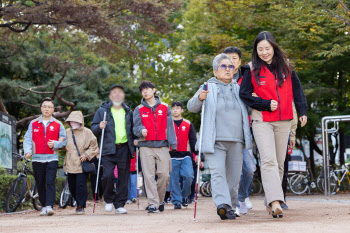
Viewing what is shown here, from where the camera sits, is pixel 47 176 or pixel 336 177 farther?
pixel 336 177

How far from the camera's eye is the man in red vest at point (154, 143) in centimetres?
922

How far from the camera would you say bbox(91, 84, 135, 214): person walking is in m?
9.51

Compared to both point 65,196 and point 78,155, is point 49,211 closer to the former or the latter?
point 78,155

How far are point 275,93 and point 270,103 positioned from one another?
0.21 metres

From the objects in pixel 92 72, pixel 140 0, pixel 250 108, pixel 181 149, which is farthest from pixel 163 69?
pixel 250 108

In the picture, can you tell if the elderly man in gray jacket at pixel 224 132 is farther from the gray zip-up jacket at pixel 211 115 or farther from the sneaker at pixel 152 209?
the sneaker at pixel 152 209

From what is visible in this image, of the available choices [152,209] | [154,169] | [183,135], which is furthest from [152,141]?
[183,135]

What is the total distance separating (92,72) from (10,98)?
128 inches

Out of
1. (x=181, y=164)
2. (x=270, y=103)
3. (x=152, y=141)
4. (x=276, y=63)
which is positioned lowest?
(x=181, y=164)

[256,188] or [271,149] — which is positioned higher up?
[271,149]

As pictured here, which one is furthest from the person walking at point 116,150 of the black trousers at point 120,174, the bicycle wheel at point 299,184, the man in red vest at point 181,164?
the bicycle wheel at point 299,184

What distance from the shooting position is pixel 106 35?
1648cm

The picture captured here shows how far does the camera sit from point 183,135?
38.7ft

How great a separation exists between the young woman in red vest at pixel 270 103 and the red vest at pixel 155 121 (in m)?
2.85
